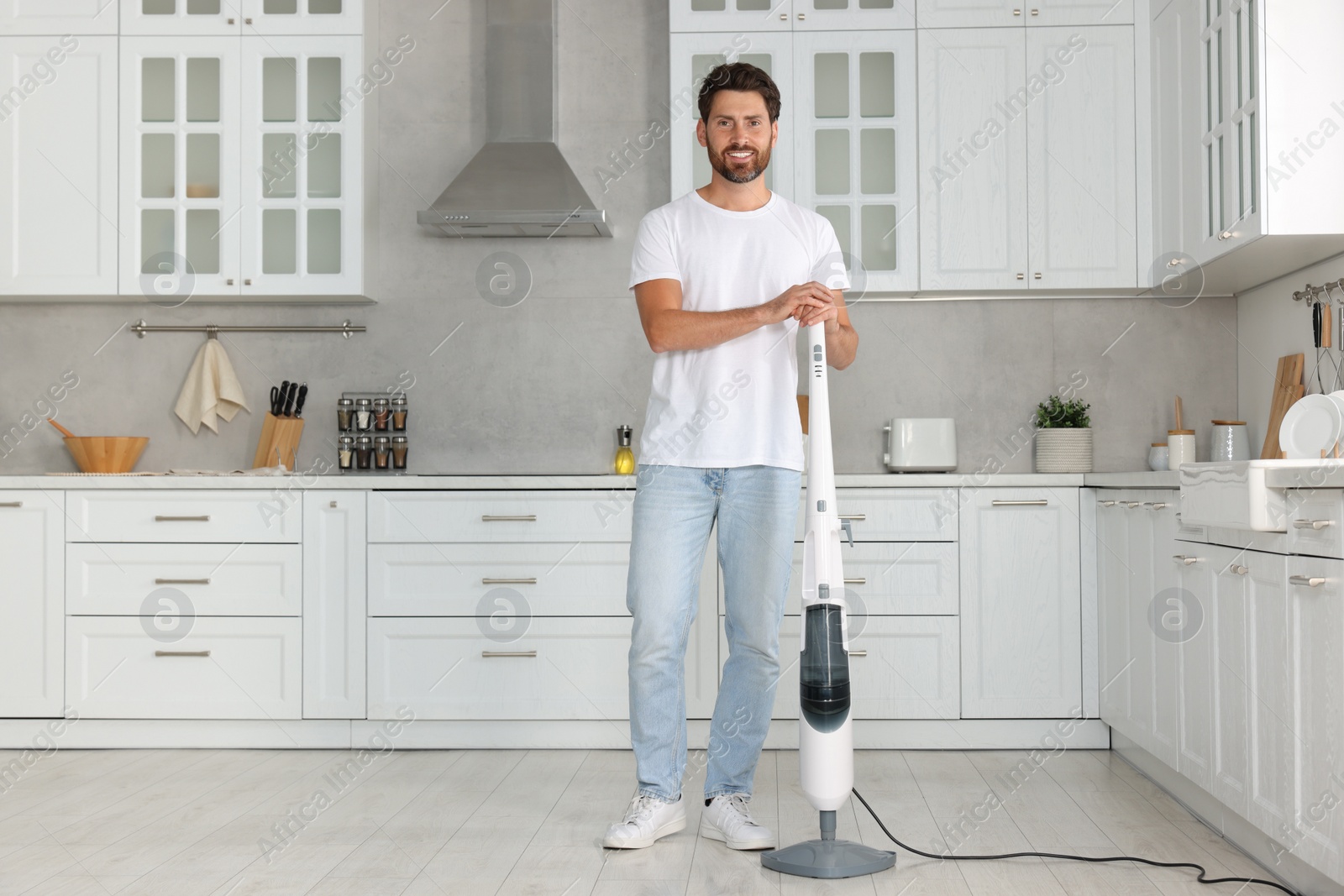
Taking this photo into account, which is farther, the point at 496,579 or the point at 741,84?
the point at 496,579

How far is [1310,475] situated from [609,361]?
2.24 metres

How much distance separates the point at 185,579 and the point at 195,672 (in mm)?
262

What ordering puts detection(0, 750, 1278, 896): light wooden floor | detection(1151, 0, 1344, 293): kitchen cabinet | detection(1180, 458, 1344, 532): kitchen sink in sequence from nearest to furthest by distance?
detection(1180, 458, 1344, 532): kitchen sink
detection(0, 750, 1278, 896): light wooden floor
detection(1151, 0, 1344, 293): kitchen cabinet

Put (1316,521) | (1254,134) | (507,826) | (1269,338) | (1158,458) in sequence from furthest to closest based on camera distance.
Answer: (1158,458)
(1269,338)
(1254,134)
(507,826)
(1316,521)

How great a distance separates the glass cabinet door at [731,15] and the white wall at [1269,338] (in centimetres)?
164

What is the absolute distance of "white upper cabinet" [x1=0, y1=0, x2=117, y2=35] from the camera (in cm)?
348

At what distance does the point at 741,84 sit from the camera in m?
2.12

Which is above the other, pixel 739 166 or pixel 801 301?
pixel 739 166

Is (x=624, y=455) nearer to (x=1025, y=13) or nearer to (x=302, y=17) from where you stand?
(x=302, y=17)

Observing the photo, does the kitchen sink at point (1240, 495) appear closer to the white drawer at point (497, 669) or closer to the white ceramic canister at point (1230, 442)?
the white ceramic canister at point (1230, 442)

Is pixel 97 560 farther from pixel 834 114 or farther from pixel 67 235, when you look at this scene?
pixel 834 114

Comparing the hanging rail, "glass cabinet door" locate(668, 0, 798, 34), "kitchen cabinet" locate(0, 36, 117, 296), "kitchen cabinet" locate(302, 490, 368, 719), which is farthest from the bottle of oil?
"kitchen cabinet" locate(0, 36, 117, 296)

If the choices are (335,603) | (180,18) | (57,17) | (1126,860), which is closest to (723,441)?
(1126,860)

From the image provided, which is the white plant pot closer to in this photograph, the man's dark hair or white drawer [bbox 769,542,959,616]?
white drawer [bbox 769,542,959,616]
